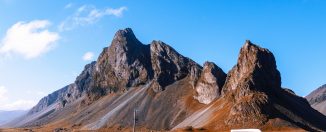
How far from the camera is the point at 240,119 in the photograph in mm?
172875

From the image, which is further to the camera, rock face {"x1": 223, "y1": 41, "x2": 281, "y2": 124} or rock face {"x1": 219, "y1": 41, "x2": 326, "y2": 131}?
rock face {"x1": 223, "y1": 41, "x2": 281, "y2": 124}

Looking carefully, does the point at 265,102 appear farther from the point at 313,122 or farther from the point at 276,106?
the point at 313,122

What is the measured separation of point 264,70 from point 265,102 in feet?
83.1

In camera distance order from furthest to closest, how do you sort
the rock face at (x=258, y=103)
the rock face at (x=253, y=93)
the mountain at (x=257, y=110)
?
the rock face at (x=253, y=93) → the rock face at (x=258, y=103) → the mountain at (x=257, y=110)

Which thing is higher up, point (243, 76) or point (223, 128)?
point (243, 76)

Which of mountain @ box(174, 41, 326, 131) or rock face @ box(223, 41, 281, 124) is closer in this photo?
mountain @ box(174, 41, 326, 131)

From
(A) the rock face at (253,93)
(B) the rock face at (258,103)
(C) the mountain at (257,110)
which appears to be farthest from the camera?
(A) the rock face at (253,93)

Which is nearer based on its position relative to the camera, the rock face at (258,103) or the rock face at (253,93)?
the rock face at (258,103)

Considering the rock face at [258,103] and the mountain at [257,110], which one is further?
the rock face at [258,103]

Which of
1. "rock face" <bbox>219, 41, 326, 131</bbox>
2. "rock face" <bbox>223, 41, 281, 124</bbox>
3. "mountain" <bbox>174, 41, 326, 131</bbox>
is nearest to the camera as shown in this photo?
"mountain" <bbox>174, 41, 326, 131</bbox>

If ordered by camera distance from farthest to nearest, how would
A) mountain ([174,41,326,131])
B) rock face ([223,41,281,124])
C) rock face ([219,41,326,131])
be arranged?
rock face ([223,41,281,124]) < rock face ([219,41,326,131]) < mountain ([174,41,326,131])

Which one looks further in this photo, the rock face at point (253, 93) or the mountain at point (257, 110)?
the rock face at point (253, 93)

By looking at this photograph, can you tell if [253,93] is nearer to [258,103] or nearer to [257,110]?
[258,103]

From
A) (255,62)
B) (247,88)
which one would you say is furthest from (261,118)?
(255,62)
